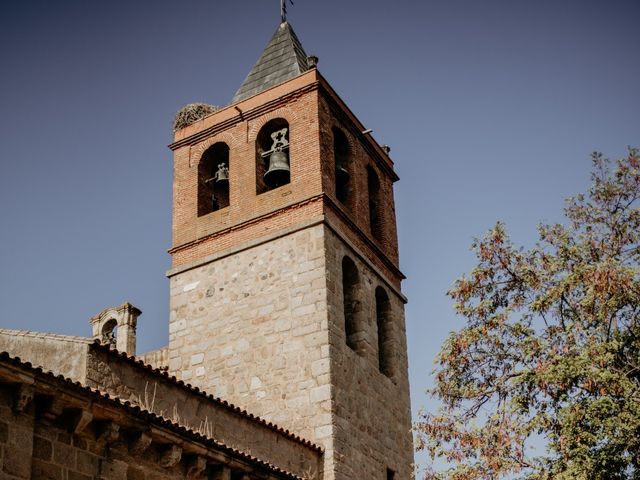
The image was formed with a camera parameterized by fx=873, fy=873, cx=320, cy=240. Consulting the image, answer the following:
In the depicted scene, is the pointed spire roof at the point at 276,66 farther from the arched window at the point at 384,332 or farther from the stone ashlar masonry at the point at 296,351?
the arched window at the point at 384,332

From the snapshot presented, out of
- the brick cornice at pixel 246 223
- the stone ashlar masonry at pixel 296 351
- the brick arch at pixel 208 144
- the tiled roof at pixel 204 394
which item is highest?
the brick arch at pixel 208 144

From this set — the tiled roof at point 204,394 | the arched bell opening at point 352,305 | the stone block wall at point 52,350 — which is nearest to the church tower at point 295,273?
the arched bell opening at point 352,305

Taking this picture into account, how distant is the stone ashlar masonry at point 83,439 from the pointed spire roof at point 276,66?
28.9 ft

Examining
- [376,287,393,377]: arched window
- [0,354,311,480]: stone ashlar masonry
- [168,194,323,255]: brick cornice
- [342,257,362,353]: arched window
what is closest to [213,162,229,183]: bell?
[168,194,323,255]: brick cornice

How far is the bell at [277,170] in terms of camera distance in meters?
15.5

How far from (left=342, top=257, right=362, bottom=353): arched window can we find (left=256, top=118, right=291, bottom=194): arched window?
78.9 inches

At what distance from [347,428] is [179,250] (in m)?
4.72

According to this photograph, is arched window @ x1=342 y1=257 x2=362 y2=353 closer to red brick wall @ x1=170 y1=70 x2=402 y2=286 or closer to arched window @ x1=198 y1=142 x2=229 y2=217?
red brick wall @ x1=170 y1=70 x2=402 y2=286

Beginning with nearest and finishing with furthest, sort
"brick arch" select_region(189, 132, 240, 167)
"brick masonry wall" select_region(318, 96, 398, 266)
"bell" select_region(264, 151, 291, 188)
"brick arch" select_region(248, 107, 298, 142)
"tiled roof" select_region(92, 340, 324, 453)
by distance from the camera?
1. "tiled roof" select_region(92, 340, 324, 453)
2. "brick masonry wall" select_region(318, 96, 398, 266)
3. "bell" select_region(264, 151, 291, 188)
4. "brick arch" select_region(248, 107, 298, 142)
5. "brick arch" select_region(189, 132, 240, 167)

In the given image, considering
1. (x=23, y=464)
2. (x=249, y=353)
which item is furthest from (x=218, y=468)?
(x=249, y=353)

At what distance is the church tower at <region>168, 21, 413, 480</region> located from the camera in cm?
1346

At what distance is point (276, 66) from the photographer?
17594 millimetres

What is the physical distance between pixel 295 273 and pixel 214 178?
341cm

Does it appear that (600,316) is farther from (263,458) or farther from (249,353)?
(249,353)
